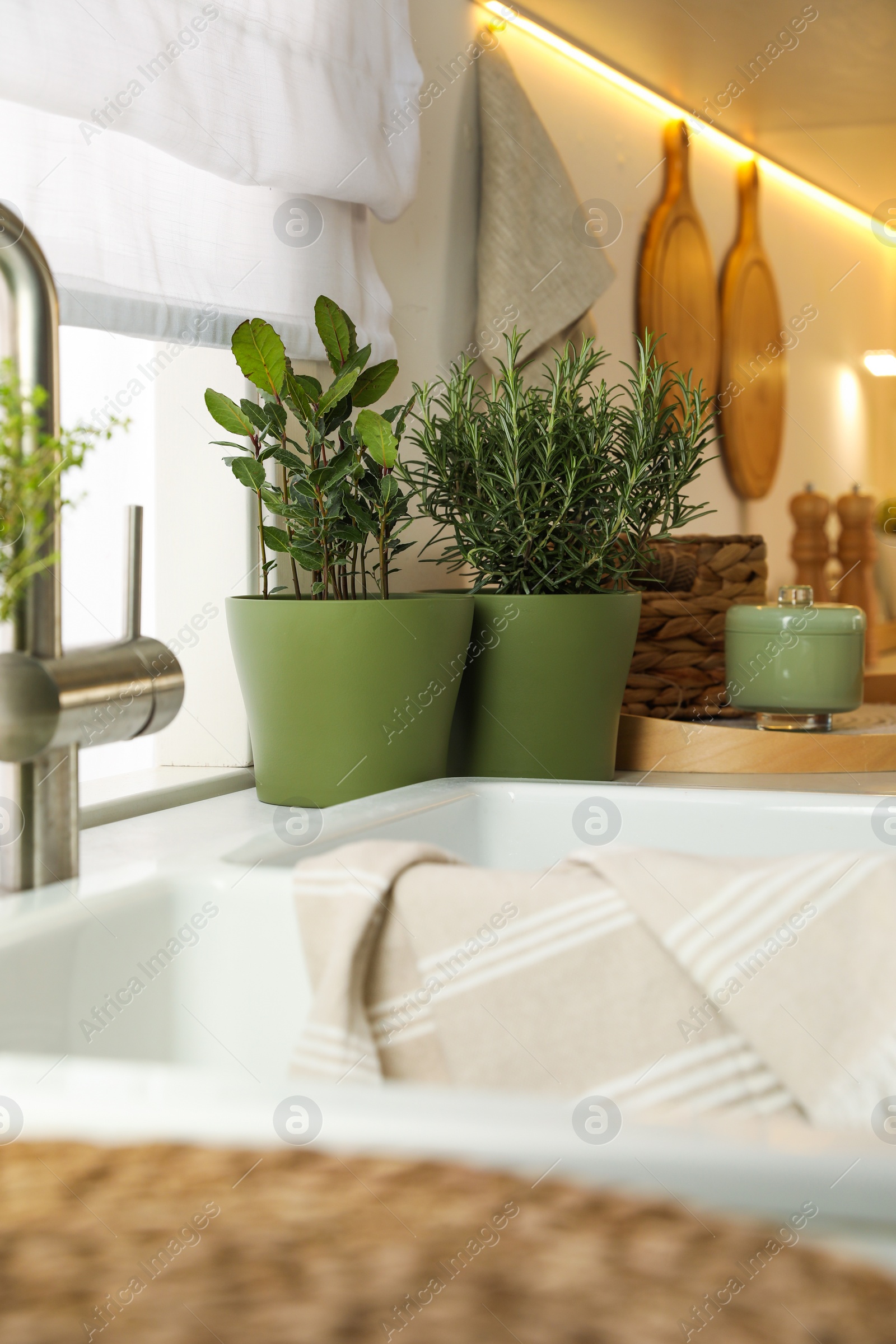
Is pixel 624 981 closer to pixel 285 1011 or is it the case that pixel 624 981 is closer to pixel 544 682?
pixel 285 1011

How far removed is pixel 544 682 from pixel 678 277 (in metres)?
1.14

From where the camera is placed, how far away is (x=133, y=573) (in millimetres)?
516

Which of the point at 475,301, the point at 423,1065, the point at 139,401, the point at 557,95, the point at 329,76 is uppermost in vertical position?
the point at 557,95

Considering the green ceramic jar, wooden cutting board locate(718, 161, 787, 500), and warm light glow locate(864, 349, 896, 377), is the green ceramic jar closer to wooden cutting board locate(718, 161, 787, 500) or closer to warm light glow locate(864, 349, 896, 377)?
wooden cutting board locate(718, 161, 787, 500)

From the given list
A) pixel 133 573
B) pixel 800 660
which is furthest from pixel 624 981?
pixel 800 660

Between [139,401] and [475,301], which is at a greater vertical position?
[475,301]

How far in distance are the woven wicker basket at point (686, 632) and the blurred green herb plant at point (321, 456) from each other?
32 centimetres

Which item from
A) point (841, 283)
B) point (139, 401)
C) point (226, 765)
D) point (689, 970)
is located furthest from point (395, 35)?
point (841, 283)

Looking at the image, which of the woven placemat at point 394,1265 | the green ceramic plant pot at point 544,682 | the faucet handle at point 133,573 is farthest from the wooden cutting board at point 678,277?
the woven placemat at point 394,1265

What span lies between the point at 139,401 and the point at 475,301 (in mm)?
399

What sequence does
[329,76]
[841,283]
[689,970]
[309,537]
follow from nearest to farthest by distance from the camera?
[689,970]
[309,537]
[329,76]
[841,283]

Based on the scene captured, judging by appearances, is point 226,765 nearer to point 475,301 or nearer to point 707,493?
point 475,301

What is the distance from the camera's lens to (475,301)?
1177mm

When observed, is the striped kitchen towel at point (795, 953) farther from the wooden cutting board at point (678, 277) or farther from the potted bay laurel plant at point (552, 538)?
the wooden cutting board at point (678, 277)
